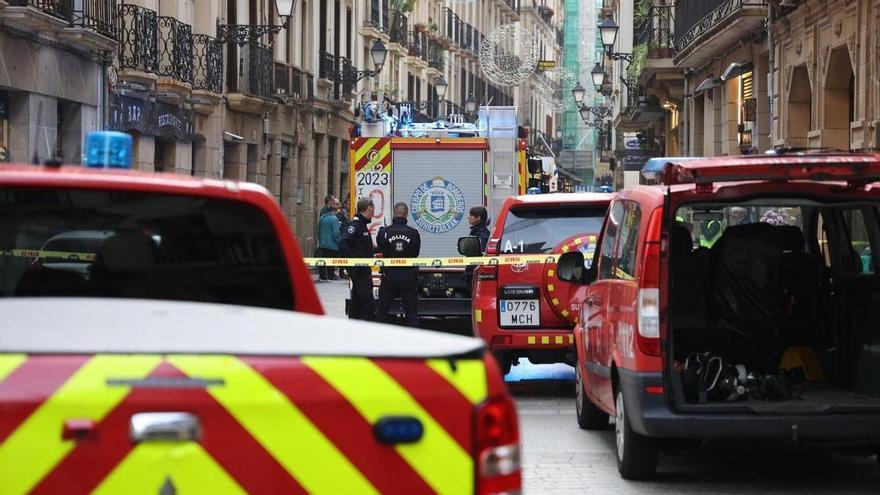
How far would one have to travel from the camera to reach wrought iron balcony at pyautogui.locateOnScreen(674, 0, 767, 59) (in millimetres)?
26219

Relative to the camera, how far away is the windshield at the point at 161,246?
5.23 m

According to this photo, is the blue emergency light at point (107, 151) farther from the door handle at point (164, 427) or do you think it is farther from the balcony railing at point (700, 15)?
the balcony railing at point (700, 15)

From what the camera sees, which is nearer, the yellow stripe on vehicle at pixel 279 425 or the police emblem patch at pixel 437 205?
the yellow stripe on vehicle at pixel 279 425

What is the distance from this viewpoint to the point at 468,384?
3.88 meters

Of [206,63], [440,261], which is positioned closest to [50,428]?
[440,261]

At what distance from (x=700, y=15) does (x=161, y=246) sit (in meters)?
26.8

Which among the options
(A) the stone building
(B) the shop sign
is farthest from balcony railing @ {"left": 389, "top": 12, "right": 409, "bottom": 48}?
(A) the stone building

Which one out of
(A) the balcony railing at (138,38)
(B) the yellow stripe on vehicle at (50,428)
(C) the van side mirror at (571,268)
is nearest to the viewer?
(B) the yellow stripe on vehicle at (50,428)

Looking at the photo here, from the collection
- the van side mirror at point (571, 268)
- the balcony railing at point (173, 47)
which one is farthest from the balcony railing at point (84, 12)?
the van side mirror at point (571, 268)

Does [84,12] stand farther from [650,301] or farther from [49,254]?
[49,254]

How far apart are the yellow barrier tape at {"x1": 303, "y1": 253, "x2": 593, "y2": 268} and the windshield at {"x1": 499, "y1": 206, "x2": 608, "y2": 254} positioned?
0.43 feet

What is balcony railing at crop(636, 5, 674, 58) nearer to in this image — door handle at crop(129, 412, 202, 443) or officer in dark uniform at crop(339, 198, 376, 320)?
officer in dark uniform at crop(339, 198, 376, 320)

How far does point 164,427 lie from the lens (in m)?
3.65

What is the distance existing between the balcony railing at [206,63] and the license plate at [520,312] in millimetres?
21017
